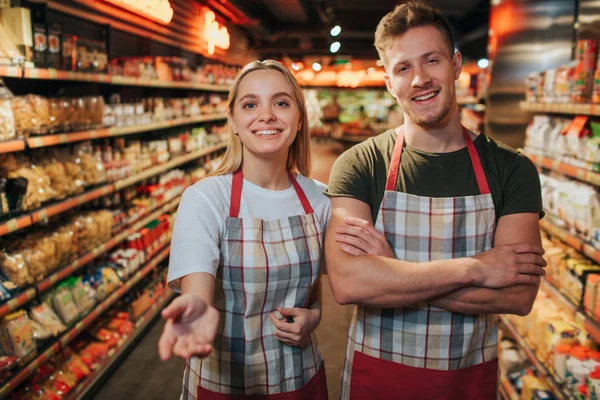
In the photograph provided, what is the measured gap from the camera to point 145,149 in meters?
5.06

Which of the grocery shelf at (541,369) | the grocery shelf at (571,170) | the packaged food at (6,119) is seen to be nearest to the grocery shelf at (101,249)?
the packaged food at (6,119)

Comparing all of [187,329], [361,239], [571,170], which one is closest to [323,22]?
[571,170]

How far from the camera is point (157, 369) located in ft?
13.6

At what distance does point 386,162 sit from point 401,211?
0.63 ft

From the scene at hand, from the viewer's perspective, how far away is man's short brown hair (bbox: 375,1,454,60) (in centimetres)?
179

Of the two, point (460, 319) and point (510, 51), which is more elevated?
point (510, 51)

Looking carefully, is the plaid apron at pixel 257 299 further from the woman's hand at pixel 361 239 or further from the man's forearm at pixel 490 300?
the man's forearm at pixel 490 300

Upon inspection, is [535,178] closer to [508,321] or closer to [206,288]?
[206,288]

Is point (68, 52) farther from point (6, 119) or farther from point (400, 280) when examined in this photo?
point (400, 280)

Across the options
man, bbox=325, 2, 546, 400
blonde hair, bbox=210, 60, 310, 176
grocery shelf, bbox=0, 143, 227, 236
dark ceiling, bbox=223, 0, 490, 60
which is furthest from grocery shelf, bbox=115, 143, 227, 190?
dark ceiling, bbox=223, 0, 490, 60

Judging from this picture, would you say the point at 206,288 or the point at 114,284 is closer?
the point at 206,288

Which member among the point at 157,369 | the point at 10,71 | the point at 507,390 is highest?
the point at 10,71

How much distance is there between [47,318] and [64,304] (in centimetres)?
20

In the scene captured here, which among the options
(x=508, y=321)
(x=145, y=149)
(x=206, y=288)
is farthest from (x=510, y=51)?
(x=206, y=288)
